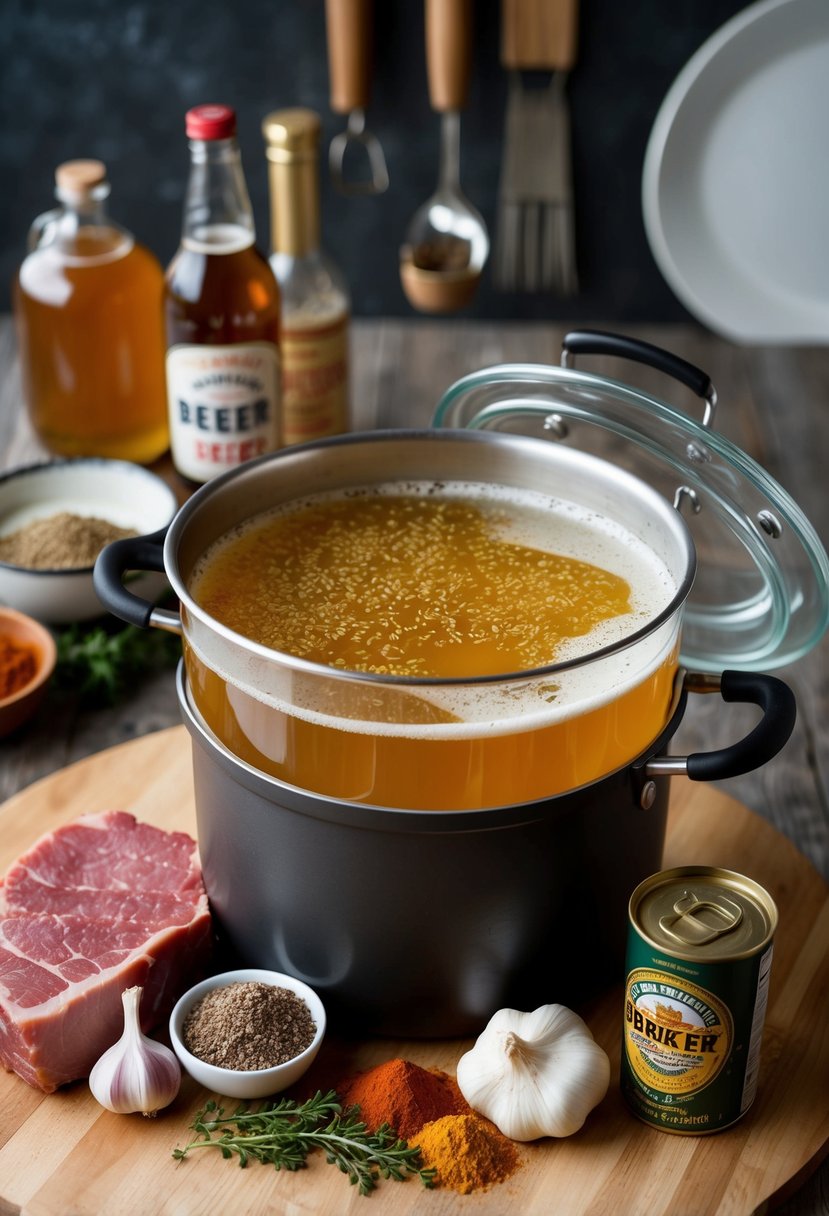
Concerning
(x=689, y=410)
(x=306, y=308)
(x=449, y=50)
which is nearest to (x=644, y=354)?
(x=306, y=308)

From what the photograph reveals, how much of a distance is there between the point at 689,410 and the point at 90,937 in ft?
4.77

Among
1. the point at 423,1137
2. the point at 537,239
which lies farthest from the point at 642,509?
the point at 537,239

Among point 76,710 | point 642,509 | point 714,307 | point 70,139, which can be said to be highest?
point 642,509

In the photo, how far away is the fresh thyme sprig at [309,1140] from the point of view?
1145mm

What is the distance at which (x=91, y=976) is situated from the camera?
1.23m

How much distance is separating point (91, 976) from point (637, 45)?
187 cm

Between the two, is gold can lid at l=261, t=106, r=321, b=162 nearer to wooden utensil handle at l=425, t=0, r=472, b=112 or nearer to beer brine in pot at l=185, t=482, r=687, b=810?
wooden utensil handle at l=425, t=0, r=472, b=112

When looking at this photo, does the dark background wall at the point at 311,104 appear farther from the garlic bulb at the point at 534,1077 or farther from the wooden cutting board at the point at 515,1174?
the garlic bulb at the point at 534,1077

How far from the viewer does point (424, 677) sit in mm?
1100

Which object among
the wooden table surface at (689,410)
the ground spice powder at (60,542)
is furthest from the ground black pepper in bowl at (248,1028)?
the ground spice powder at (60,542)

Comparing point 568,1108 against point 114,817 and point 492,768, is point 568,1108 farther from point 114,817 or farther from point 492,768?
point 114,817

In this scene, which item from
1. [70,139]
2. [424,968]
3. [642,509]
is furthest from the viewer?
[70,139]

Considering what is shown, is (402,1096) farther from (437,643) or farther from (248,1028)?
(437,643)

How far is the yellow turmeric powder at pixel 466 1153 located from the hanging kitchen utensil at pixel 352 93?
179 cm
